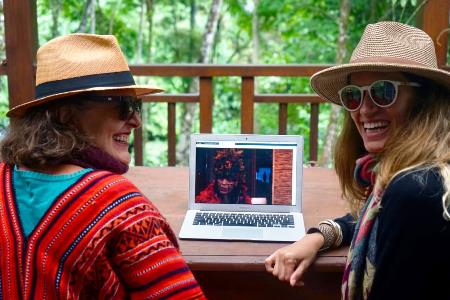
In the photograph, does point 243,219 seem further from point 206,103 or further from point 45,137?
point 206,103

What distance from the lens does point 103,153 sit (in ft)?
3.69

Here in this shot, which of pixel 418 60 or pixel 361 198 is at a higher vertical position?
pixel 418 60

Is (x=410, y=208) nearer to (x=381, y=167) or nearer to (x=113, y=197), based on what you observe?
(x=381, y=167)

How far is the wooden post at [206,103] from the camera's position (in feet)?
10.0

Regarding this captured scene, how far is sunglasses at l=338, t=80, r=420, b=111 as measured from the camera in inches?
47.2

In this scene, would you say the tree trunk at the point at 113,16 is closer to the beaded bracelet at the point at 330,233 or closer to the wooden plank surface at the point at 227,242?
the wooden plank surface at the point at 227,242

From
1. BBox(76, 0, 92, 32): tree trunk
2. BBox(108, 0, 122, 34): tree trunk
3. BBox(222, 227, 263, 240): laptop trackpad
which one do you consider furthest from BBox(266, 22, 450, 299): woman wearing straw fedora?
BBox(108, 0, 122, 34): tree trunk

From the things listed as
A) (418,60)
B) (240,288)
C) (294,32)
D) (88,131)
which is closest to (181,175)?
(240,288)

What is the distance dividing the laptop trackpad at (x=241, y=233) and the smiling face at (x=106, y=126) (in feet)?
1.25

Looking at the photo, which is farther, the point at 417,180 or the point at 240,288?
the point at 240,288

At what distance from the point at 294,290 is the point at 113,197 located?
0.69 meters

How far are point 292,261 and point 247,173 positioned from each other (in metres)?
0.43

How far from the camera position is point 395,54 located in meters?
1.20

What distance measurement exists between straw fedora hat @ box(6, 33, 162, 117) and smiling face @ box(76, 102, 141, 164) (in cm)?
5
